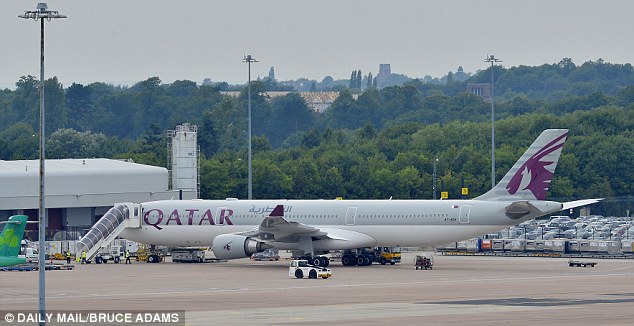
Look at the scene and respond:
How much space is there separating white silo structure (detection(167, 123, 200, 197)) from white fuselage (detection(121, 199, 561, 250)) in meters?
18.5

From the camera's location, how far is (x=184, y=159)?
10031 cm

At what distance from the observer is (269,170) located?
420ft

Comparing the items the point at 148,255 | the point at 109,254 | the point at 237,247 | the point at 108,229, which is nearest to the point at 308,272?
the point at 237,247

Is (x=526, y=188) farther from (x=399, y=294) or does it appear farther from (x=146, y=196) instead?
(x=146, y=196)

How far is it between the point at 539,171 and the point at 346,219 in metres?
11.6

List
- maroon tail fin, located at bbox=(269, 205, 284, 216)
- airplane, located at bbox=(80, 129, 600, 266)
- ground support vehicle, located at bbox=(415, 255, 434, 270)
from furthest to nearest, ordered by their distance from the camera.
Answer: ground support vehicle, located at bbox=(415, 255, 434, 270)
maroon tail fin, located at bbox=(269, 205, 284, 216)
airplane, located at bbox=(80, 129, 600, 266)

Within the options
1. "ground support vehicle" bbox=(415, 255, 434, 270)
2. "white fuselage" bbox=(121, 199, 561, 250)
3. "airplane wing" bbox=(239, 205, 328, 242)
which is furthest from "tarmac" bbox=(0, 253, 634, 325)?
"white fuselage" bbox=(121, 199, 561, 250)

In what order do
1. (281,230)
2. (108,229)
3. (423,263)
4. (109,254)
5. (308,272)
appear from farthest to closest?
1. (109,254)
2. (108,229)
3. (281,230)
4. (423,263)
5. (308,272)

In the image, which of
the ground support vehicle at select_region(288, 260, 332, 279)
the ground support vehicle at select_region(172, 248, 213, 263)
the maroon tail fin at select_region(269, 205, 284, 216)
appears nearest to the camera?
the ground support vehicle at select_region(288, 260, 332, 279)

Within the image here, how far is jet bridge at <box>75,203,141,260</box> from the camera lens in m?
81.8

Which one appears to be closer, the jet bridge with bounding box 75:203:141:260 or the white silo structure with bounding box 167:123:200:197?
the jet bridge with bounding box 75:203:141:260

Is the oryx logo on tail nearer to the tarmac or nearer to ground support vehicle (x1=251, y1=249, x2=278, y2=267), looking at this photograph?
the tarmac

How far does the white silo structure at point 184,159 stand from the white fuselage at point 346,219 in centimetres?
1849

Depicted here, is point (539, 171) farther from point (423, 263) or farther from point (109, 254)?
point (109, 254)
